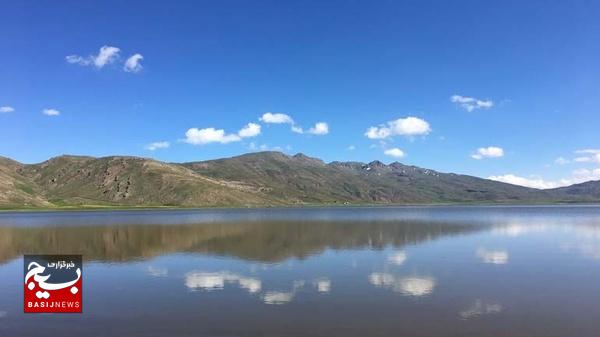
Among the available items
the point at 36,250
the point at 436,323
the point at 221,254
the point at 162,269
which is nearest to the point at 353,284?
the point at 436,323

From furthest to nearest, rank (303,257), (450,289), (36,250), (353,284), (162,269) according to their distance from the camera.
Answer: (36,250), (303,257), (162,269), (353,284), (450,289)

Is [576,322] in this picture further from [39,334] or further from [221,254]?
[221,254]

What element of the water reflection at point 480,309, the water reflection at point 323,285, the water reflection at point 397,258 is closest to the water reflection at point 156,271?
the water reflection at point 323,285

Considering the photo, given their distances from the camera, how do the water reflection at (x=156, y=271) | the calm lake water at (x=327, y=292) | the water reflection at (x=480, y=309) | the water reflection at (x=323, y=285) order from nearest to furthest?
the calm lake water at (x=327, y=292), the water reflection at (x=480, y=309), the water reflection at (x=323, y=285), the water reflection at (x=156, y=271)

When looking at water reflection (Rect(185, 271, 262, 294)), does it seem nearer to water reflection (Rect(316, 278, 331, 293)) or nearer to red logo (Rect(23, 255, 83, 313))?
water reflection (Rect(316, 278, 331, 293))

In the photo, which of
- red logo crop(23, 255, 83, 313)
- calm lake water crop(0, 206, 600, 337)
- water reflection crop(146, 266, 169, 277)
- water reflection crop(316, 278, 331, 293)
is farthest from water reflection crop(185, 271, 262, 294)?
red logo crop(23, 255, 83, 313)

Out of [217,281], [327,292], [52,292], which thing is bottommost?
[327,292]

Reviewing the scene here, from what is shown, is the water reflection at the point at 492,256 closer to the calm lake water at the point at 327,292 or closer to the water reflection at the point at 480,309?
the calm lake water at the point at 327,292

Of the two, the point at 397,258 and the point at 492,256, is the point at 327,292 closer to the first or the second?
the point at 397,258

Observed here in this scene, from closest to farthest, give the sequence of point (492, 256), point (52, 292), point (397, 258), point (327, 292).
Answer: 1. point (52, 292)
2. point (327, 292)
3. point (397, 258)
4. point (492, 256)

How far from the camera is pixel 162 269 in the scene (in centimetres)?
5062

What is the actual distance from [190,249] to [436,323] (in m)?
49.6

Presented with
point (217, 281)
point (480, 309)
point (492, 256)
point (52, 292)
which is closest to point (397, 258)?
point (492, 256)

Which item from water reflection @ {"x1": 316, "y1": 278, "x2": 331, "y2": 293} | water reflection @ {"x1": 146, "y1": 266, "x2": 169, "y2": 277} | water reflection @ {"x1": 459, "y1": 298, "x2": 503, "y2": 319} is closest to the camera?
water reflection @ {"x1": 459, "y1": 298, "x2": 503, "y2": 319}
